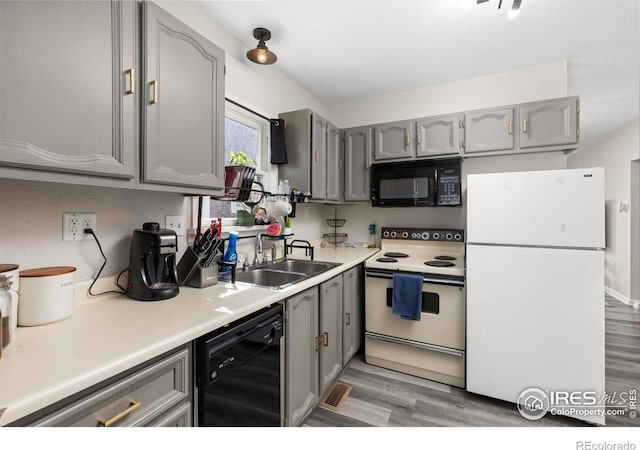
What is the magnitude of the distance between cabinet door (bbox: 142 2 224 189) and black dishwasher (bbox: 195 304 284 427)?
0.70 metres

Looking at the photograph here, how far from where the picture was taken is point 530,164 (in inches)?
102

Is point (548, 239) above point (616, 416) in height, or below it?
above

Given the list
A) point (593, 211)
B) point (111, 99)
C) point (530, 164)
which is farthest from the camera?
point (530, 164)

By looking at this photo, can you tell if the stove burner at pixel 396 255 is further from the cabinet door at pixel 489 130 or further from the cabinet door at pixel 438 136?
the cabinet door at pixel 489 130

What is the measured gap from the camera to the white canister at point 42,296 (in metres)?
0.97

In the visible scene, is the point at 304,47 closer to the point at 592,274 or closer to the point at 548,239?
the point at 548,239

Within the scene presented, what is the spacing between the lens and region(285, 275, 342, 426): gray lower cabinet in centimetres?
149

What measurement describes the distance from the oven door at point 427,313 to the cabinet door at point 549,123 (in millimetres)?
1351

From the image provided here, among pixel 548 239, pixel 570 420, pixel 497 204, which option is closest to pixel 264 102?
pixel 497 204

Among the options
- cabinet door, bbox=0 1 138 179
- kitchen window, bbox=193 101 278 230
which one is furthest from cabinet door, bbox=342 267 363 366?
cabinet door, bbox=0 1 138 179

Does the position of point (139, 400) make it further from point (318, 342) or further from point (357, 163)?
point (357, 163)

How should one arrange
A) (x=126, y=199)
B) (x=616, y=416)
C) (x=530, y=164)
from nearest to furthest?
(x=126, y=199)
(x=616, y=416)
(x=530, y=164)

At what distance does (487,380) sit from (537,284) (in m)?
0.73

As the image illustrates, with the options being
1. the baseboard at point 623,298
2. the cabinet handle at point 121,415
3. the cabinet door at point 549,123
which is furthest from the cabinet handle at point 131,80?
the baseboard at point 623,298
